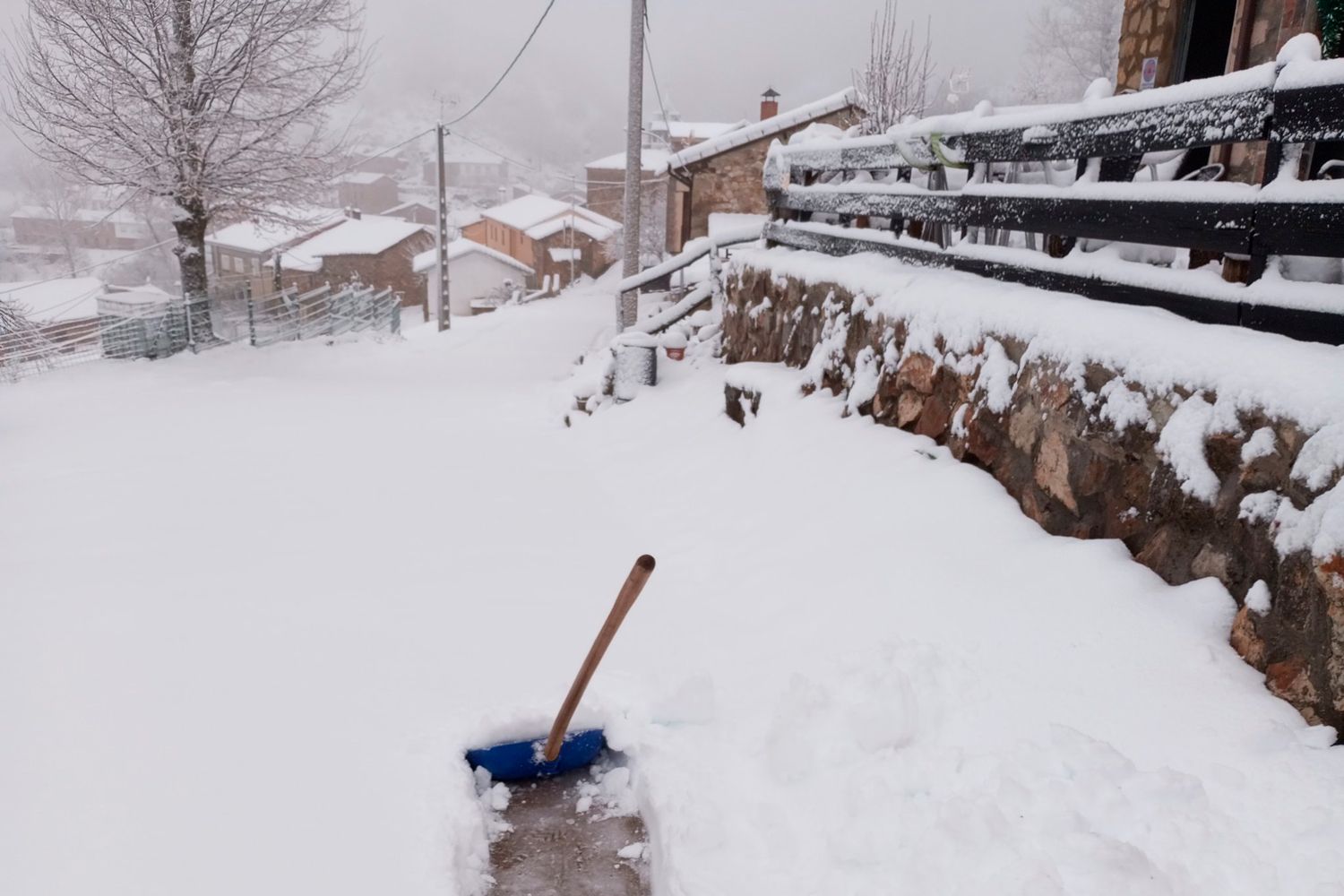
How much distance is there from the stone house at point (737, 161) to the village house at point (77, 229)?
5532 cm

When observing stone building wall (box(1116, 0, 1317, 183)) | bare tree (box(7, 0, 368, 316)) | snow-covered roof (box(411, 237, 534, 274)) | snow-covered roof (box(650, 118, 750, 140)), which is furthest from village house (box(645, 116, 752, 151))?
stone building wall (box(1116, 0, 1317, 183))

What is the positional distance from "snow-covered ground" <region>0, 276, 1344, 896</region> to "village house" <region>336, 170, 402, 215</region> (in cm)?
9169

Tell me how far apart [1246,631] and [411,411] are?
8949 mm

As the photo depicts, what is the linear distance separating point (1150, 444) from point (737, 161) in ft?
58.1

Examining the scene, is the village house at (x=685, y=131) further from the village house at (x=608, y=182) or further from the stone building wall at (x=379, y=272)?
the stone building wall at (x=379, y=272)

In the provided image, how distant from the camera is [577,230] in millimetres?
47906

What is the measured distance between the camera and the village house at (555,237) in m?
47.2

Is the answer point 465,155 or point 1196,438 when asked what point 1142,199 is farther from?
point 465,155

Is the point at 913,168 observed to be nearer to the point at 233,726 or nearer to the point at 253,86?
the point at 233,726

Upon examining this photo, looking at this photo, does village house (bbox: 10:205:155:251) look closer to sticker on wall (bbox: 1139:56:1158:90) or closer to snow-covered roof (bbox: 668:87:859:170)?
snow-covered roof (bbox: 668:87:859:170)

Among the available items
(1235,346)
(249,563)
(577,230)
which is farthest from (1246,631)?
(577,230)

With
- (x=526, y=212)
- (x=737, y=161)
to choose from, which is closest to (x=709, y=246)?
(x=737, y=161)

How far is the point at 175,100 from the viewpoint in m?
13.2

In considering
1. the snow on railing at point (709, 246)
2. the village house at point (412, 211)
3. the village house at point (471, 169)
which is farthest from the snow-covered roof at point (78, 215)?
the snow on railing at point (709, 246)
